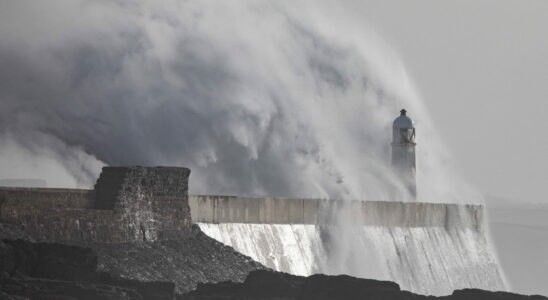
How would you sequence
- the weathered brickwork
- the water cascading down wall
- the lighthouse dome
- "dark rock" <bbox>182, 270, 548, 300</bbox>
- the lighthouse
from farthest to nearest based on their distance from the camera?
1. the lighthouse dome
2. the lighthouse
3. the water cascading down wall
4. the weathered brickwork
5. "dark rock" <bbox>182, 270, 548, 300</bbox>

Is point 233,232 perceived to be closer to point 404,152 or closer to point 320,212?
point 320,212

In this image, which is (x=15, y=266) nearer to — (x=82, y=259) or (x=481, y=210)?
(x=82, y=259)

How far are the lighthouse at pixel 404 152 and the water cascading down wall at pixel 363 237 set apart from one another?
1864 millimetres

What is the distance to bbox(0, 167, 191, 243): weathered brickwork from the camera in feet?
68.4

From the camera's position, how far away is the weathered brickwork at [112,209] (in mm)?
20859

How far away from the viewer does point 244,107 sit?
45.2 m

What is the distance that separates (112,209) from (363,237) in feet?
39.1

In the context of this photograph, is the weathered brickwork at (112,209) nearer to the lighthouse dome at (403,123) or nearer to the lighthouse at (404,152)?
the lighthouse at (404,152)

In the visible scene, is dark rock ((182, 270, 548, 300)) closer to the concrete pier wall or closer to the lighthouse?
the concrete pier wall

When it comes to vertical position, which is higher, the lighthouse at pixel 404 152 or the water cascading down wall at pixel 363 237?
the lighthouse at pixel 404 152

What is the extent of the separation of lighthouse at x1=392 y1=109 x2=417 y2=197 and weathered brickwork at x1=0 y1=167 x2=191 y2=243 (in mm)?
18909

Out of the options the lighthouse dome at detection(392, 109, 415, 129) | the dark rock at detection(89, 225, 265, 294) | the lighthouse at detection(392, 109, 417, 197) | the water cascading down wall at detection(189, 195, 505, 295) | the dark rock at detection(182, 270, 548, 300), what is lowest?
the dark rock at detection(182, 270, 548, 300)

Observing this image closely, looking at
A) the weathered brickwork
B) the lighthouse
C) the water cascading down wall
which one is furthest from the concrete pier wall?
the lighthouse

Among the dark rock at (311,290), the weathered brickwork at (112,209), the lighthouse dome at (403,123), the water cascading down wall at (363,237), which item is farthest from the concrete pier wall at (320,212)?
the dark rock at (311,290)
